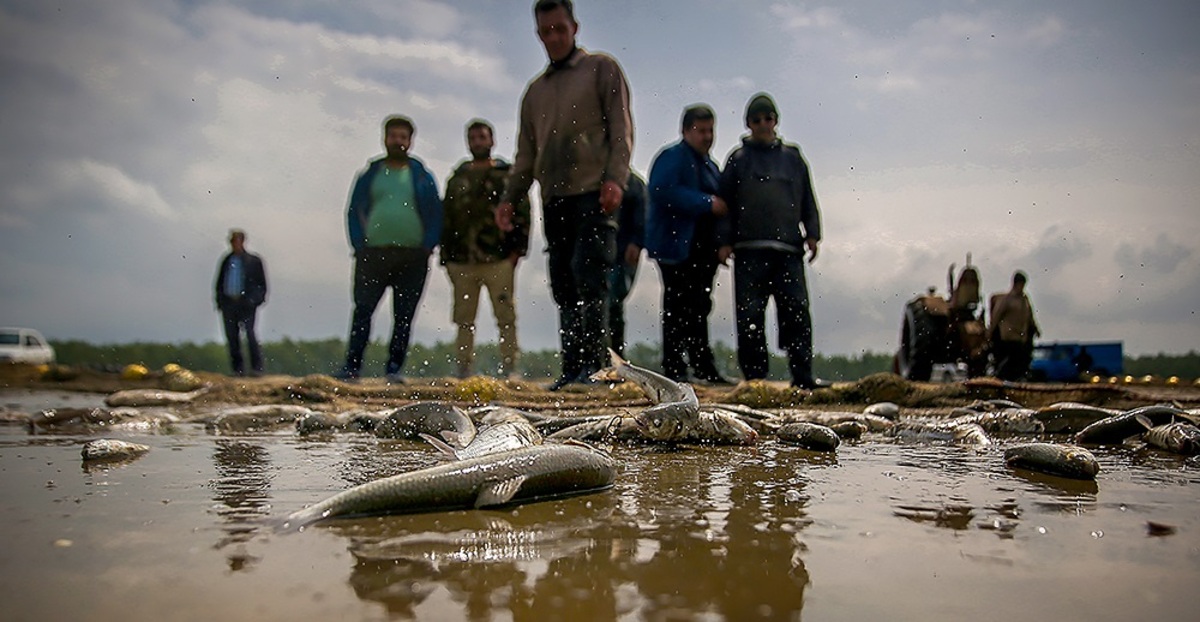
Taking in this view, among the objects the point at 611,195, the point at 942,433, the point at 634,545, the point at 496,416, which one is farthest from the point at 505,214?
the point at 634,545

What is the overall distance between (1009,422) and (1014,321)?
7.06 metres

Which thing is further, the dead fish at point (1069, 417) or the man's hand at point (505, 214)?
the man's hand at point (505, 214)

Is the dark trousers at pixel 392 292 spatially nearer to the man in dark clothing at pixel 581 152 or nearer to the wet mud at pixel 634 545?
the man in dark clothing at pixel 581 152

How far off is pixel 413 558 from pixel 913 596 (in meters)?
1.08

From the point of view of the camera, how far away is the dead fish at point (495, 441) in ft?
10.3

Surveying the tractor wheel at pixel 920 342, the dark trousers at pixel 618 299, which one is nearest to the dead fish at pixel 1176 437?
the dark trousers at pixel 618 299

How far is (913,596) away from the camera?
5.46 feet

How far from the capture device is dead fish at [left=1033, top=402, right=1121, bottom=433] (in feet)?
16.8

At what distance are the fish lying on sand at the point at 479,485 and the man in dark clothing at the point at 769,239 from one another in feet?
17.3

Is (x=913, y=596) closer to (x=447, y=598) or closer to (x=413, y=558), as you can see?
(x=447, y=598)

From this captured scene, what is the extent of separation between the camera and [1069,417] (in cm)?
517

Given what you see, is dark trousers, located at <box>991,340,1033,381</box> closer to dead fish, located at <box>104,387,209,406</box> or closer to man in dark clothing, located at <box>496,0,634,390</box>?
A: man in dark clothing, located at <box>496,0,634,390</box>

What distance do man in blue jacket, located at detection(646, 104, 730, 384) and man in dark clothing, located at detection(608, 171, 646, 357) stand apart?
306mm

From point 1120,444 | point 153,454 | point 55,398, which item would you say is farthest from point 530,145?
point 55,398
